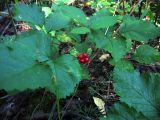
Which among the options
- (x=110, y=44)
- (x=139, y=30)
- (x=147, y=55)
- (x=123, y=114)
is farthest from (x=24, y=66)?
(x=147, y=55)

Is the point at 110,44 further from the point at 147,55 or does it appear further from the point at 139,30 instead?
the point at 147,55

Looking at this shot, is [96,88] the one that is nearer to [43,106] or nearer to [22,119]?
[43,106]

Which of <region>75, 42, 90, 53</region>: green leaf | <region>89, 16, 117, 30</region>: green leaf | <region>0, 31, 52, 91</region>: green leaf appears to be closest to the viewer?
<region>0, 31, 52, 91</region>: green leaf

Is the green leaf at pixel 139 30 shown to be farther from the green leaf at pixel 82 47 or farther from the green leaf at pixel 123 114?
the green leaf at pixel 123 114

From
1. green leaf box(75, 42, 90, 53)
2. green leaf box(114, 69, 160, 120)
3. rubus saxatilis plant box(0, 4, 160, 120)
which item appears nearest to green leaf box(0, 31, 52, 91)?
rubus saxatilis plant box(0, 4, 160, 120)

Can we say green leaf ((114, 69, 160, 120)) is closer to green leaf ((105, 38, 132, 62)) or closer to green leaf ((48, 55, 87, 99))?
green leaf ((48, 55, 87, 99))

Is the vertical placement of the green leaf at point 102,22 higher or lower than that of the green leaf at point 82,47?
higher

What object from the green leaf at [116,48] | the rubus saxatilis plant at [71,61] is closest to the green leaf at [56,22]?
the rubus saxatilis plant at [71,61]

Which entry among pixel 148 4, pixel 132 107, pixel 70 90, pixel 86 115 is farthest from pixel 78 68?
pixel 148 4
